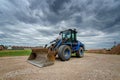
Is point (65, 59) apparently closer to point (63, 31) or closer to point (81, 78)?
point (63, 31)

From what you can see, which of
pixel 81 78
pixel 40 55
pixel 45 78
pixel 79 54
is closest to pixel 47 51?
pixel 40 55

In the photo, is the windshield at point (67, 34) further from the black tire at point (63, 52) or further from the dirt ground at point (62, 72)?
the dirt ground at point (62, 72)

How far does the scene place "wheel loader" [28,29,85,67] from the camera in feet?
20.5

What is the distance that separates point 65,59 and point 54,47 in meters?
1.26

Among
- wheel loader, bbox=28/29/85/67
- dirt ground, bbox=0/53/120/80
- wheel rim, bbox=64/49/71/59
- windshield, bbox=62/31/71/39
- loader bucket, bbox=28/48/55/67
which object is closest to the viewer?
dirt ground, bbox=0/53/120/80

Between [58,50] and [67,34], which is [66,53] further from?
[67,34]

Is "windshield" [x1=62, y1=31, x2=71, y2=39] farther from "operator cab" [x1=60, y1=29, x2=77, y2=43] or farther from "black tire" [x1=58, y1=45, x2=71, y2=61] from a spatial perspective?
"black tire" [x1=58, y1=45, x2=71, y2=61]

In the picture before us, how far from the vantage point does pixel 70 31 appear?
8.84 m

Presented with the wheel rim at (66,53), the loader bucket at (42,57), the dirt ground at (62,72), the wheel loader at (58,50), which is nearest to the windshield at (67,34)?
the wheel loader at (58,50)

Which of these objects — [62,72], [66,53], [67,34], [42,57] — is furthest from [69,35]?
[62,72]

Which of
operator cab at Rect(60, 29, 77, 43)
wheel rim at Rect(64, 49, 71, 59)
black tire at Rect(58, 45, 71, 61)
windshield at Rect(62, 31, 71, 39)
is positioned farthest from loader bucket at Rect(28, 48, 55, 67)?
windshield at Rect(62, 31, 71, 39)

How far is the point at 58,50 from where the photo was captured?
7016 millimetres

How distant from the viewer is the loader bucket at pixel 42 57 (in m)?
5.89

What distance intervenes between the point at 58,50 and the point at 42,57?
4.12 feet
